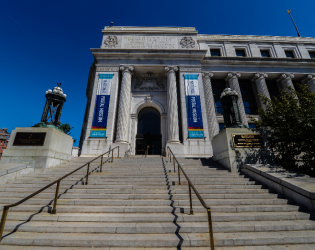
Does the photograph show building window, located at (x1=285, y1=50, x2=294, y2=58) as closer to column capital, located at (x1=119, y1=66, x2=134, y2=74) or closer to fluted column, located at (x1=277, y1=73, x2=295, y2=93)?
fluted column, located at (x1=277, y1=73, x2=295, y2=93)

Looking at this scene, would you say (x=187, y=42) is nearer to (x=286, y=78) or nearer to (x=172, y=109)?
(x=172, y=109)

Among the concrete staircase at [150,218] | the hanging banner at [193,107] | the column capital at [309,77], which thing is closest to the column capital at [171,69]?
the hanging banner at [193,107]

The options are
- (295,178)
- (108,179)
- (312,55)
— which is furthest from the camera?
(312,55)

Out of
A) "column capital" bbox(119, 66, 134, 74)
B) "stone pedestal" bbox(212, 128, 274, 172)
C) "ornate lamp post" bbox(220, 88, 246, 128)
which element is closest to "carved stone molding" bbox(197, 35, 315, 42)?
"column capital" bbox(119, 66, 134, 74)

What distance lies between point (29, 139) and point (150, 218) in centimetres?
905

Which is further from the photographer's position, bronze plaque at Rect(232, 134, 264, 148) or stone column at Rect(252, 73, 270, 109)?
stone column at Rect(252, 73, 270, 109)

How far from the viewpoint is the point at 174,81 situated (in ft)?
58.9

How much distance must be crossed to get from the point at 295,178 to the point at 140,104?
51.6 ft

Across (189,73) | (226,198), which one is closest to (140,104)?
(189,73)

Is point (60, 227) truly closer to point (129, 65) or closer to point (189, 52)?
point (129, 65)

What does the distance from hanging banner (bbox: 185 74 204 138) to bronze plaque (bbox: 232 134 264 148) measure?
21.6 feet

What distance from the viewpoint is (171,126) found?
53.1 feet

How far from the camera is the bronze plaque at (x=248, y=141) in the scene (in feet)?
29.4

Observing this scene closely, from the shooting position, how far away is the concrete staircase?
3.49 metres
